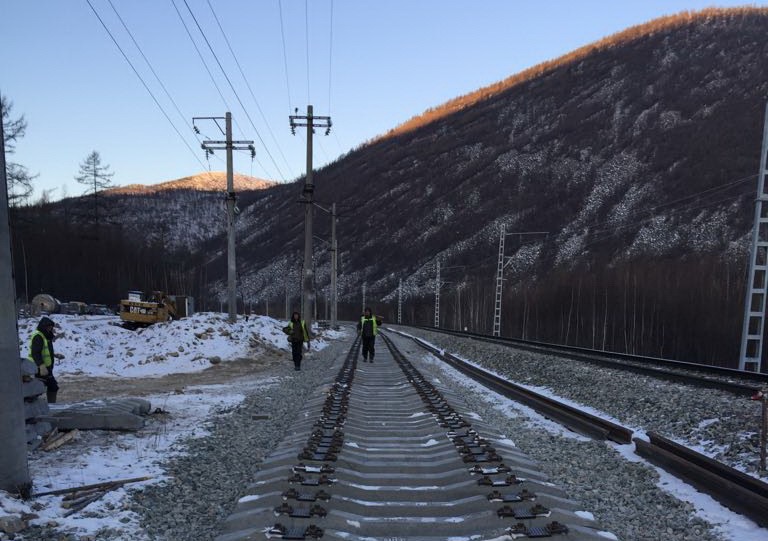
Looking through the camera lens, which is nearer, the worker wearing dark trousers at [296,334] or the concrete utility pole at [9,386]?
the concrete utility pole at [9,386]

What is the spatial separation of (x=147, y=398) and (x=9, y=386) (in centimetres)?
729

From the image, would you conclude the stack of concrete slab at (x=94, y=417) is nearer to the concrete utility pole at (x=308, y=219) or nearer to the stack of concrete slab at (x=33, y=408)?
the stack of concrete slab at (x=33, y=408)

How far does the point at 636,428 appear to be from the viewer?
8773mm

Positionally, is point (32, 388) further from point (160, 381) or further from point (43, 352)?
point (160, 381)

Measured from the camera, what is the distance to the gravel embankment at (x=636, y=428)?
4.86m

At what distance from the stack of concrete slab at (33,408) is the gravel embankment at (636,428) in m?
5.85

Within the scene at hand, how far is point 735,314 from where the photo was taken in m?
35.0

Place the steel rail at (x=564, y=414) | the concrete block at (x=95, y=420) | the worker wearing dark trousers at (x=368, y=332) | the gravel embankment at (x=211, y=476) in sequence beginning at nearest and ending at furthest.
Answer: the gravel embankment at (x=211, y=476)
the concrete block at (x=95, y=420)
the steel rail at (x=564, y=414)
the worker wearing dark trousers at (x=368, y=332)

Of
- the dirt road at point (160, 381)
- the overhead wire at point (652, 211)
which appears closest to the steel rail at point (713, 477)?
Result: the dirt road at point (160, 381)

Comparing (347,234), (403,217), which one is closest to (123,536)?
(403,217)

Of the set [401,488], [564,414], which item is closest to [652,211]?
[564,414]

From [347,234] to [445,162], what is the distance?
3885 cm

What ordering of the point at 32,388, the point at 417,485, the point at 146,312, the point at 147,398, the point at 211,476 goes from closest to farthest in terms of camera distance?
1. the point at 417,485
2. the point at 211,476
3. the point at 32,388
4. the point at 147,398
5. the point at 146,312

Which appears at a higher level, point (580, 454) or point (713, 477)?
point (713, 477)
